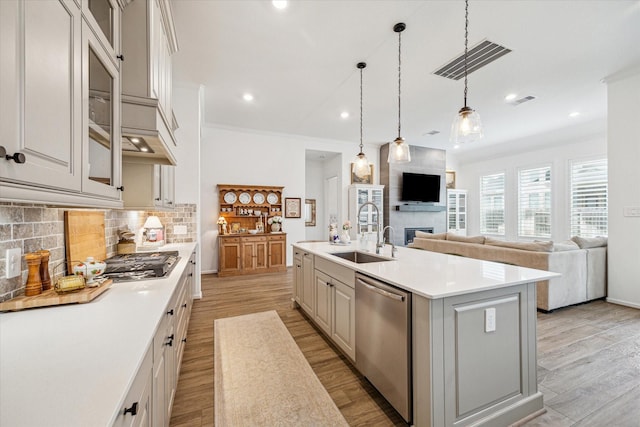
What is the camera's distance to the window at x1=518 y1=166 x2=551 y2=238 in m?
6.38

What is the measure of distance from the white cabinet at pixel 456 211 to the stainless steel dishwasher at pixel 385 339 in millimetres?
7094

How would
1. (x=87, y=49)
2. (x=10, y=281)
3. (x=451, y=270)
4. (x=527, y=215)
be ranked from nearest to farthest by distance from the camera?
(x=87, y=49) < (x=10, y=281) < (x=451, y=270) < (x=527, y=215)

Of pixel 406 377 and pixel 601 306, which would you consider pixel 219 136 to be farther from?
pixel 601 306

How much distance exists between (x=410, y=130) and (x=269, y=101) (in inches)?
135

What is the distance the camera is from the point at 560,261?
11.0 feet

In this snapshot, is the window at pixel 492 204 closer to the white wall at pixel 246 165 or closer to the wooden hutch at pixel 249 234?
the white wall at pixel 246 165

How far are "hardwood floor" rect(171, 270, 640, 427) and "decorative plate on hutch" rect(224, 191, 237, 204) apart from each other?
267 centimetres

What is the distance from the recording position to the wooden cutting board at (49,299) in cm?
109

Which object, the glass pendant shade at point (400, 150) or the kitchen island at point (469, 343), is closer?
the kitchen island at point (469, 343)

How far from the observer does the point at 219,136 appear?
5770 mm

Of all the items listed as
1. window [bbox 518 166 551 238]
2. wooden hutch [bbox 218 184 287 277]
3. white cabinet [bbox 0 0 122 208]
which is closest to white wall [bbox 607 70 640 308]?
window [bbox 518 166 551 238]

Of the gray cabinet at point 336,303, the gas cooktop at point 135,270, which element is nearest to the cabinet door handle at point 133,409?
the gas cooktop at point 135,270

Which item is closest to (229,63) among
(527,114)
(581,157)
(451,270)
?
(451,270)

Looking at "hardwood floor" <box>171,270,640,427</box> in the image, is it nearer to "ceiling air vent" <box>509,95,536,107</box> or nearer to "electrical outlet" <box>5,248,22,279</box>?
"electrical outlet" <box>5,248,22,279</box>
